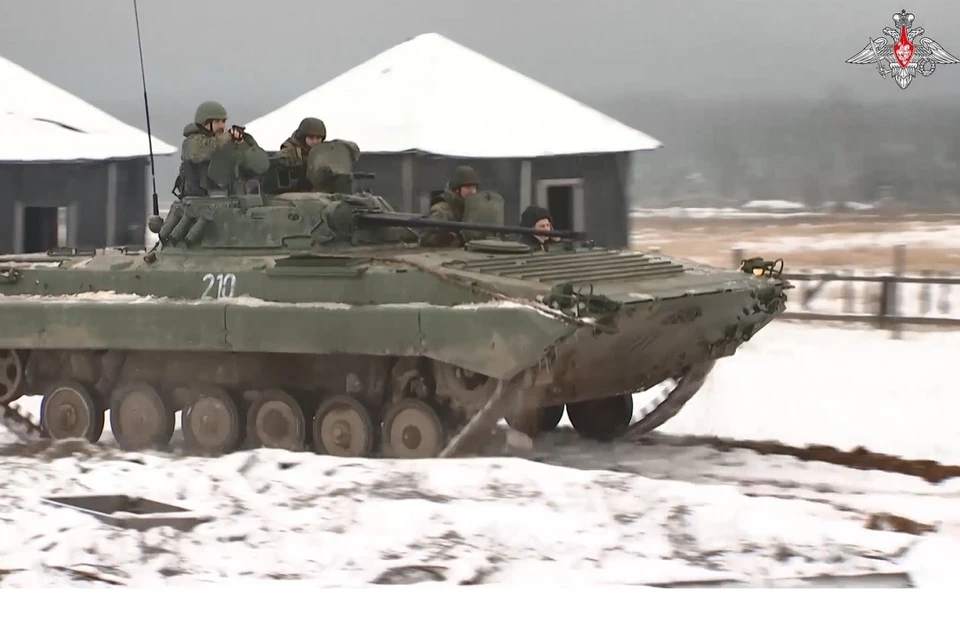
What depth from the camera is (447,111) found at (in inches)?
696

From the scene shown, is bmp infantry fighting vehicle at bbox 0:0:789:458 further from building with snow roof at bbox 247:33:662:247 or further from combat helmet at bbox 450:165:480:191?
building with snow roof at bbox 247:33:662:247

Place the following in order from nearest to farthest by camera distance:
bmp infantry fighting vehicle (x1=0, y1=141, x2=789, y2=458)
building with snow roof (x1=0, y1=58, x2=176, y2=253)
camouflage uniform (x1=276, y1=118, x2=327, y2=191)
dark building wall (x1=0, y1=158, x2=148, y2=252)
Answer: bmp infantry fighting vehicle (x1=0, y1=141, x2=789, y2=458), camouflage uniform (x1=276, y1=118, x2=327, y2=191), building with snow roof (x1=0, y1=58, x2=176, y2=253), dark building wall (x1=0, y1=158, x2=148, y2=252)

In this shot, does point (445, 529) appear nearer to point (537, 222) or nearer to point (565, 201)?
point (537, 222)

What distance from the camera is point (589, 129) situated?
18.1m

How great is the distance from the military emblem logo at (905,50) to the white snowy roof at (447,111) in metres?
4.50

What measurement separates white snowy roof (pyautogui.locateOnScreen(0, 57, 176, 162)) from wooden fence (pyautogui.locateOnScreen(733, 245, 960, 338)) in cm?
765

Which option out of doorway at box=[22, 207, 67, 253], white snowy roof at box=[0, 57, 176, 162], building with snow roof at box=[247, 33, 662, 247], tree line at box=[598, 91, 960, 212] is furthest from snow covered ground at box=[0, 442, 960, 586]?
doorway at box=[22, 207, 67, 253]

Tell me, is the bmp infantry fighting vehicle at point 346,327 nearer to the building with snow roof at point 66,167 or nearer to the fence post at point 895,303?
the fence post at point 895,303

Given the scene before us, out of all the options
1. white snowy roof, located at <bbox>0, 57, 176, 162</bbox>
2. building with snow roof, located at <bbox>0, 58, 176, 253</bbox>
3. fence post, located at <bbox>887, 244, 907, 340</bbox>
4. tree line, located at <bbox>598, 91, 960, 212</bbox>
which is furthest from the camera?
building with snow roof, located at <bbox>0, 58, 176, 253</bbox>

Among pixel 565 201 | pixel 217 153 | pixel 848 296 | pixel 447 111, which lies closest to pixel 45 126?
pixel 447 111

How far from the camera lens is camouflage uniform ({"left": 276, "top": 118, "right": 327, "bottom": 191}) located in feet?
36.7

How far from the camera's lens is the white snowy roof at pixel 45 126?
1730 centimetres

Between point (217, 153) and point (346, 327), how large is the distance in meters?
2.06

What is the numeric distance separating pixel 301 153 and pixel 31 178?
765 centimetres
